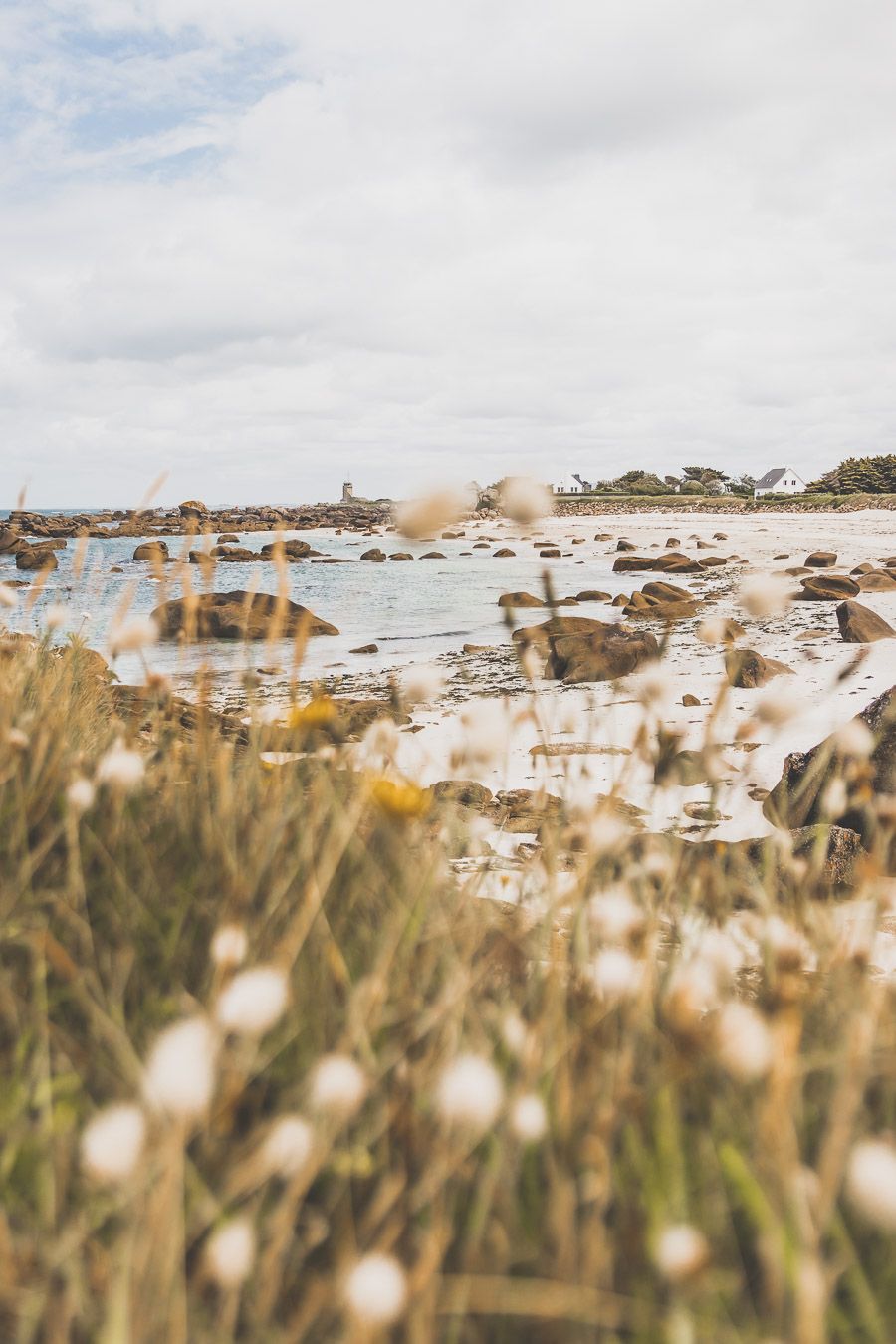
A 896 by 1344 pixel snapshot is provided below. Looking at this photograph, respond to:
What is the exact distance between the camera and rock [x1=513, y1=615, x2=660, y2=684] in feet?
31.4

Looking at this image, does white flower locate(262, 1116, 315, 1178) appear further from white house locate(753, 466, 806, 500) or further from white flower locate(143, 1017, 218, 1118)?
white house locate(753, 466, 806, 500)

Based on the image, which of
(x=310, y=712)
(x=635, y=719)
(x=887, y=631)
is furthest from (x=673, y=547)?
(x=310, y=712)

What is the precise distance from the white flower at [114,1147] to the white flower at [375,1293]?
0.81 ft

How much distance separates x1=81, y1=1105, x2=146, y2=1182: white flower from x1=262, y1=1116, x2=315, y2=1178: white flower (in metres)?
0.13

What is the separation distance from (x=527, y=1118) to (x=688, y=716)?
672cm

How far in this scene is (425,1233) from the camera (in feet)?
3.45

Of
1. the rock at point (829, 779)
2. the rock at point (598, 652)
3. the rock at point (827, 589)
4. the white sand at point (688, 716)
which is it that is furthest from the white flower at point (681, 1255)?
the rock at point (827, 589)

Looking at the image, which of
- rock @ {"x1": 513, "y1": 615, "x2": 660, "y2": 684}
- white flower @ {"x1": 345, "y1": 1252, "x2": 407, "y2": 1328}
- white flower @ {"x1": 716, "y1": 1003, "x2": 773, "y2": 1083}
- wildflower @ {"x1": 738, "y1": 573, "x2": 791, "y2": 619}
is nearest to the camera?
white flower @ {"x1": 345, "y1": 1252, "x2": 407, "y2": 1328}

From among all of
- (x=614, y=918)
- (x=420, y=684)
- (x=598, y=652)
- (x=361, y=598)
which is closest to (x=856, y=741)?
(x=614, y=918)

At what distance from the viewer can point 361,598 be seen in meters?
20.6

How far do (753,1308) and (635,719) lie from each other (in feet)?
20.2

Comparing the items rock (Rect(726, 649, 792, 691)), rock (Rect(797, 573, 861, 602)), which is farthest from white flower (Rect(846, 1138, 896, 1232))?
rock (Rect(797, 573, 861, 602))

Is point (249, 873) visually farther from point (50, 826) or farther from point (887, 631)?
point (887, 631)

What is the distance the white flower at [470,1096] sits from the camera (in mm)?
980
